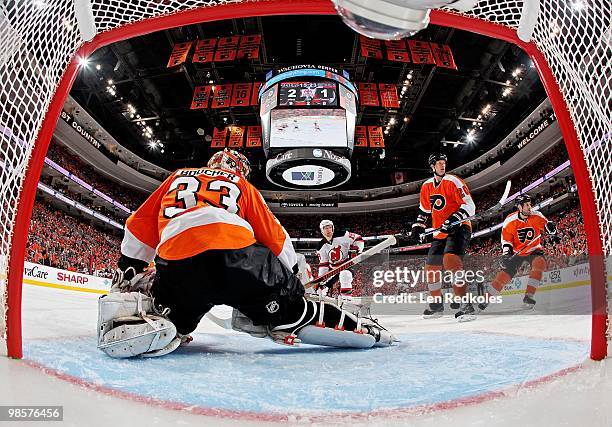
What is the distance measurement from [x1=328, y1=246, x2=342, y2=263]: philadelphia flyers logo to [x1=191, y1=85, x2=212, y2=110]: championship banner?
277 inches

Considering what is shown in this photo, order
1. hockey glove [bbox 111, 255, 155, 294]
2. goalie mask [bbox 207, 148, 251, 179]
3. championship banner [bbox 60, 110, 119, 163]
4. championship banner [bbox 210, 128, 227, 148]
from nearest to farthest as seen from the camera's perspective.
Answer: hockey glove [bbox 111, 255, 155, 294] < goalie mask [bbox 207, 148, 251, 179] < championship banner [bbox 60, 110, 119, 163] < championship banner [bbox 210, 128, 227, 148]

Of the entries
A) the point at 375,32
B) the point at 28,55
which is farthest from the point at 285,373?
the point at 28,55

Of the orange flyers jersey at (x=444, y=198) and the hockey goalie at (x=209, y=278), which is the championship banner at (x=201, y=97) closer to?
the orange flyers jersey at (x=444, y=198)

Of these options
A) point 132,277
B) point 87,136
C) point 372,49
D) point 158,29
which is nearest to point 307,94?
point 372,49

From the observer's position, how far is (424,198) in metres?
3.76

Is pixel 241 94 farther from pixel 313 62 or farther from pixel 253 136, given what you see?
pixel 313 62

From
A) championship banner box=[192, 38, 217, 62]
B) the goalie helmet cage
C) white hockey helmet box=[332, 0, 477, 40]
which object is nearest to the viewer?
white hockey helmet box=[332, 0, 477, 40]

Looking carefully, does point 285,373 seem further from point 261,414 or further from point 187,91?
point 187,91

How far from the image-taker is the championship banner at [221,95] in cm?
1063

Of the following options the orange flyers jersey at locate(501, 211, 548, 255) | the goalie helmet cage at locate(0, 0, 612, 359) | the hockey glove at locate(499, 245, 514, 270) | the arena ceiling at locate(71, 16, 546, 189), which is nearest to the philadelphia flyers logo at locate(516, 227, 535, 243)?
the orange flyers jersey at locate(501, 211, 548, 255)

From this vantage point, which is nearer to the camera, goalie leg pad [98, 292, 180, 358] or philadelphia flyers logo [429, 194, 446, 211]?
goalie leg pad [98, 292, 180, 358]

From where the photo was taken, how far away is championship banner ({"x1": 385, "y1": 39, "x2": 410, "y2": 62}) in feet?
29.4

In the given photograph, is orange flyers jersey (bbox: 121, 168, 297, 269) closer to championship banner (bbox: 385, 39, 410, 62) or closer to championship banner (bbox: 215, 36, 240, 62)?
championship banner (bbox: 385, 39, 410, 62)

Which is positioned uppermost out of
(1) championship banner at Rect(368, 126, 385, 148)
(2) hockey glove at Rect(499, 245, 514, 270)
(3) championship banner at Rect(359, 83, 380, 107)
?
(3) championship banner at Rect(359, 83, 380, 107)
